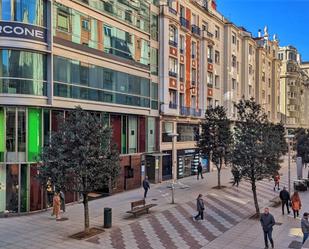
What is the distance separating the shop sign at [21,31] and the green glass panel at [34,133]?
4003 mm

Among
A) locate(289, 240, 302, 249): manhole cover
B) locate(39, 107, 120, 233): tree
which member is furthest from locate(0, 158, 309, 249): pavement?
locate(39, 107, 120, 233): tree

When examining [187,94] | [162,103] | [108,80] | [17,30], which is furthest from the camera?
[187,94]

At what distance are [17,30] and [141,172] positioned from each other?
1567 centimetres

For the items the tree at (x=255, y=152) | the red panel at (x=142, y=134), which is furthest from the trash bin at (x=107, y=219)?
the red panel at (x=142, y=134)

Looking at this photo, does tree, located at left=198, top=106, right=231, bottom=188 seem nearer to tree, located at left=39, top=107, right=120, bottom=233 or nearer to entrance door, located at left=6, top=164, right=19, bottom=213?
tree, located at left=39, top=107, right=120, bottom=233

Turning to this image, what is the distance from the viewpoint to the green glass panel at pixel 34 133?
22156 mm

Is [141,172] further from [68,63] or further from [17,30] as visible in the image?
[17,30]

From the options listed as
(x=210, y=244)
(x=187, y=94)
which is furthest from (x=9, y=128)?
(x=187, y=94)

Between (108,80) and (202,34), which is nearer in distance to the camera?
(108,80)

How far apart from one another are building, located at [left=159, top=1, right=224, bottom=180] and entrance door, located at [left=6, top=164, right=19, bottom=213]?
46.5 ft

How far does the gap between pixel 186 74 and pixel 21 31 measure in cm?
2241

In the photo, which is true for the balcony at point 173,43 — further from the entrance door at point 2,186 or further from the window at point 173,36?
the entrance door at point 2,186

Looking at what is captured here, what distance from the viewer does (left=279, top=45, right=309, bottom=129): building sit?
283 feet

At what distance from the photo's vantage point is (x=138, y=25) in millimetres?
32312
